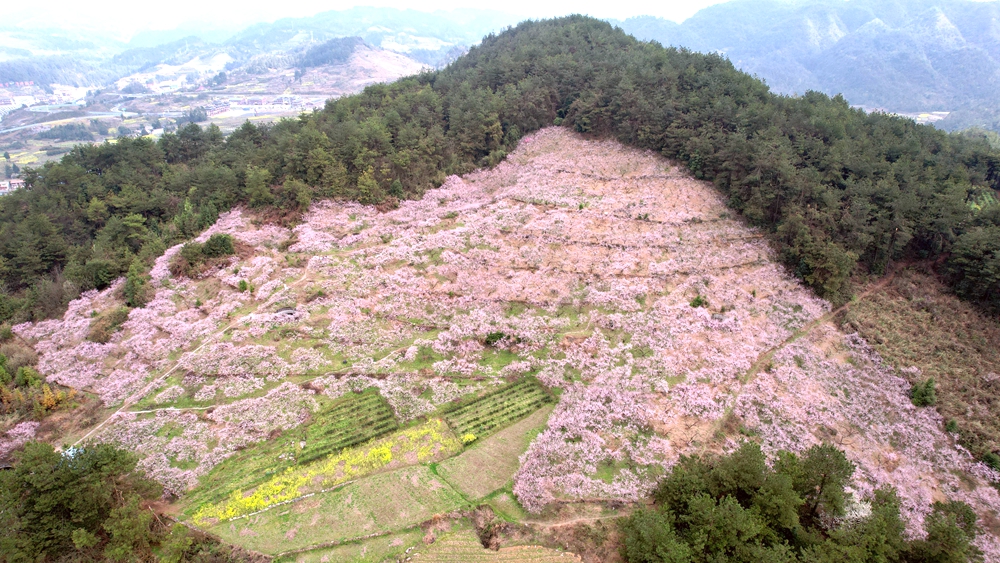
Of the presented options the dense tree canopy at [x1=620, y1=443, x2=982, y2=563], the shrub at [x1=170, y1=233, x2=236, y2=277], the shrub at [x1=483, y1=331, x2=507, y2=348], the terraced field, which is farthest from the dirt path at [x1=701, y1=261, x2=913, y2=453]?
the shrub at [x1=170, y1=233, x2=236, y2=277]

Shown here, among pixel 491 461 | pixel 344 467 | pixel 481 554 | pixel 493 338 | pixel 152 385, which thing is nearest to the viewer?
pixel 481 554

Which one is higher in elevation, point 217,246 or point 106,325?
point 217,246

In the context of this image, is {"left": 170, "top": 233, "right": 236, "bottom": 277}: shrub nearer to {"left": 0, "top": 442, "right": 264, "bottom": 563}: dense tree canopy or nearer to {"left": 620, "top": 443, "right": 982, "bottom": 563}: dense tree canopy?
{"left": 0, "top": 442, "right": 264, "bottom": 563}: dense tree canopy

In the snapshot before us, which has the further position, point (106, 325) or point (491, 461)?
point (106, 325)

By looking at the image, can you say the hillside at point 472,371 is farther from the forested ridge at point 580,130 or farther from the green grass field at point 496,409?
the forested ridge at point 580,130

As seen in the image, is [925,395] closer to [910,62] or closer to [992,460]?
[992,460]

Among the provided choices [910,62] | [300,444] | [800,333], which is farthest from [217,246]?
[910,62]
